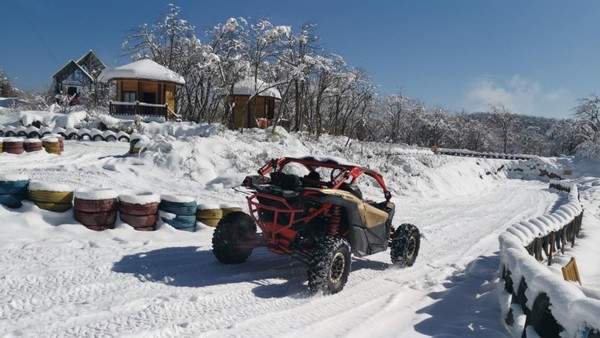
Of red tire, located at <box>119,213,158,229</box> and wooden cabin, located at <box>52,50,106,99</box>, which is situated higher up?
wooden cabin, located at <box>52,50,106,99</box>

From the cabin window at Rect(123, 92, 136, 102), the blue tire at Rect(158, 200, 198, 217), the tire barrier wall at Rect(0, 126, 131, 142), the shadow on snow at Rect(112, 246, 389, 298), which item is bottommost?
the shadow on snow at Rect(112, 246, 389, 298)

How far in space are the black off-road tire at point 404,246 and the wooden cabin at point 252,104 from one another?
24.8 metres

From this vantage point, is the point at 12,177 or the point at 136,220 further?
the point at 136,220

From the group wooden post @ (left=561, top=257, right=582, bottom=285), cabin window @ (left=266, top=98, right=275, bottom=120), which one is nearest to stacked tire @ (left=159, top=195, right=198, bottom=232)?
wooden post @ (left=561, top=257, right=582, bottom=285)

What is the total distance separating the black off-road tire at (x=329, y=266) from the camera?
533 centimetres

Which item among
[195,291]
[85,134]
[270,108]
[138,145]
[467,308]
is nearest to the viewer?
[195,291]

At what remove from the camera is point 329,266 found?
17.7 feet

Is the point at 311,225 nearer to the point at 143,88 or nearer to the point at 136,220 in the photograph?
the point at 136,220

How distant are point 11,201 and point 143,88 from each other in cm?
2406

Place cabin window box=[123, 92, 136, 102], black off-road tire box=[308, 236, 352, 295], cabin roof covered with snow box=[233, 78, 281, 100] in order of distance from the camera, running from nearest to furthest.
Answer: black off-road tire box=[308, 236, 352, 295]
cabin window box=[123, 92, 136, 102]
cabin roof covered with snow box=[233, 78, 281, 100]

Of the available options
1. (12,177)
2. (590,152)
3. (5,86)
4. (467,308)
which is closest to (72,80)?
(5,86)

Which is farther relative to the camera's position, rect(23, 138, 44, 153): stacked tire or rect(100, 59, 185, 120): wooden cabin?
rect(100, 59, 185, 120): wooden cabin

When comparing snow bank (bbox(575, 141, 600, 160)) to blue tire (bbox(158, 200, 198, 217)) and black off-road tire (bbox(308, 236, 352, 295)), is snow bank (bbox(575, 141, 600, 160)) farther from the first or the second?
black off-road tire (bbox(308, 236, 352, 295))

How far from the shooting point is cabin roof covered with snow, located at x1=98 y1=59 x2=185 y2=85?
1104 inches
